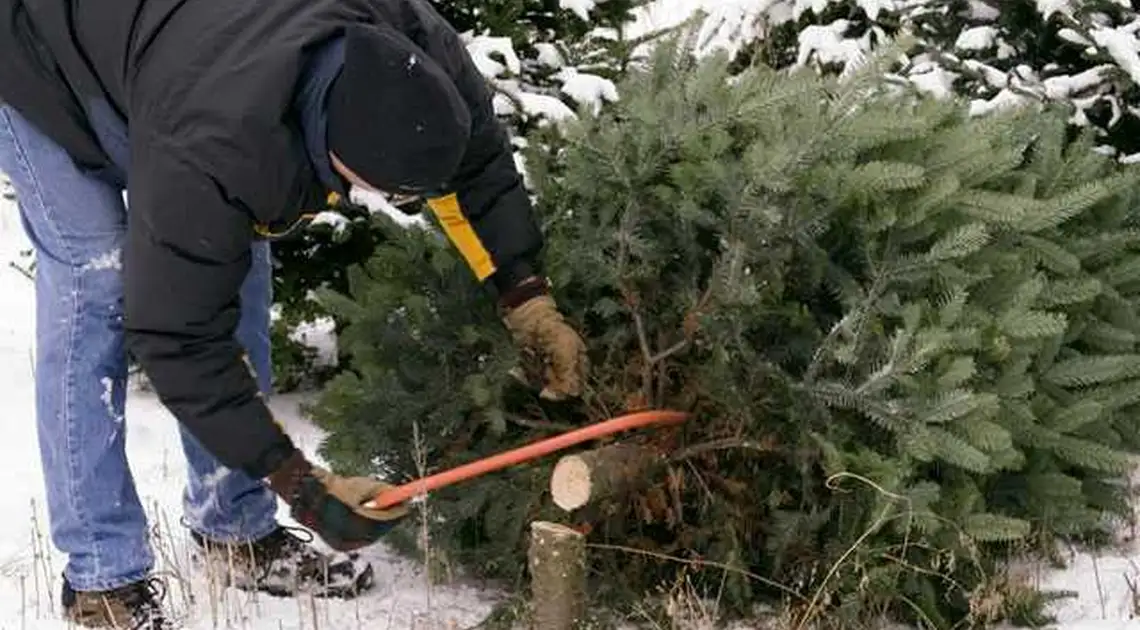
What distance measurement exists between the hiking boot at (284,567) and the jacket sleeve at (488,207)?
2.89 feet

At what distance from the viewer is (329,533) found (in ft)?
9.26

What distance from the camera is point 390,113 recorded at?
2439mm

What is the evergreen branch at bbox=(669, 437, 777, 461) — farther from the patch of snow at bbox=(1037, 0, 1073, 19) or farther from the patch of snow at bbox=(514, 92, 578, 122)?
the patch of snow at bbox=(1037, 0, 1073, 19)

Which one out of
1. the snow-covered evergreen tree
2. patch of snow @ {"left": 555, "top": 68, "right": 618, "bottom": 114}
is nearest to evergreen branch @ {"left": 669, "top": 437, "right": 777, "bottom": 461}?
the snow-covered evergreen tree

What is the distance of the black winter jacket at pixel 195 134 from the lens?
8.07 ft

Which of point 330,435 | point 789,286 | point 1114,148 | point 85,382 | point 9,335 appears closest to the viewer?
point 85,382

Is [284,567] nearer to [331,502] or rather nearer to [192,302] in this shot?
[331,502]

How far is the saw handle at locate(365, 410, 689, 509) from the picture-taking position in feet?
9.43

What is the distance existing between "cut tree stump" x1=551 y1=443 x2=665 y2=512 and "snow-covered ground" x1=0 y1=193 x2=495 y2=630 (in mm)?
448

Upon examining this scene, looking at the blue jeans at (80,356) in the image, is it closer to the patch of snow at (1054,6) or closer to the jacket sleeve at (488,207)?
the jacket sleeve at (488,207)

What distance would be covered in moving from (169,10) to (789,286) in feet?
5.16

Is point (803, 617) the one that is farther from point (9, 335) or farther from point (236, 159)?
point (9, 335)

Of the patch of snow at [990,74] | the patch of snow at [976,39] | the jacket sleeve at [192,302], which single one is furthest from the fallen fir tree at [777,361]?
the patch of snow at [976,39]

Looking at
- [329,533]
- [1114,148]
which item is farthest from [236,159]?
[1114,148]
